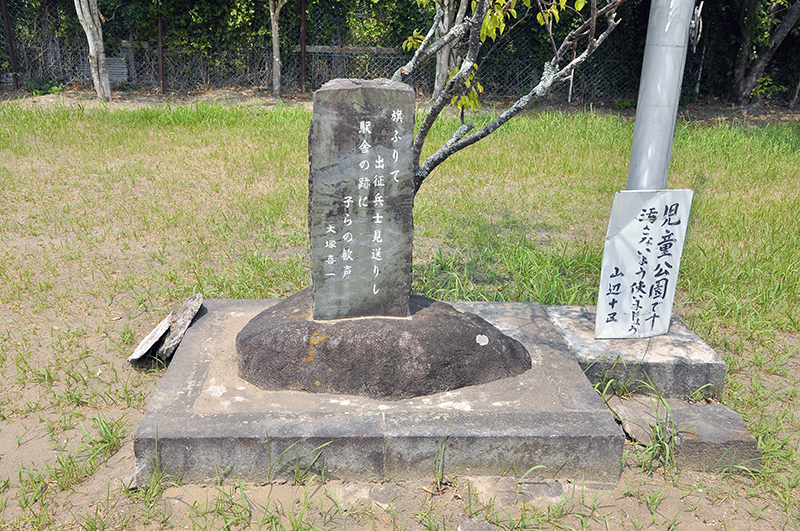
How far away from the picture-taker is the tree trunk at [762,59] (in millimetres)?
10266

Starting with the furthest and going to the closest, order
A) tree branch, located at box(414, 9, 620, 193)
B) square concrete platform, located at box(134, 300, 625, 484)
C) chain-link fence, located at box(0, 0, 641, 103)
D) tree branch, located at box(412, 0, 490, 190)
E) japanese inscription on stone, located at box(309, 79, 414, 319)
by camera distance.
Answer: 1. chain-link fence, located at box(0, 0, 641, 103)
2. tree branch, located at box(414, 9, 620, 193)
3. tree branch, located at box(412, 0, 490, 190)
4. japanese inscription on stone, located at box(309, 79, 414, 319)
5. square concrete platform, located at box(134, 300, 625, 484)

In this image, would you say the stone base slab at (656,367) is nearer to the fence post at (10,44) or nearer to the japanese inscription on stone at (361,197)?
the japanese inscription on stone at (361,197)

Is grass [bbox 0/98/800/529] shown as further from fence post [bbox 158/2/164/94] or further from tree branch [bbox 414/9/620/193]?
fence post [bbox 158/2/164/94]

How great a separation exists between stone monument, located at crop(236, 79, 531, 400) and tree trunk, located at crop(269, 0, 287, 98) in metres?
8.78

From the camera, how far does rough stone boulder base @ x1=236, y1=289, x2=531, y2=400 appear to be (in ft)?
9.78

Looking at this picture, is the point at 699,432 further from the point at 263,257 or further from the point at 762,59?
the point at 762,59

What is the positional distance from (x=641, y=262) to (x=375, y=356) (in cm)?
155

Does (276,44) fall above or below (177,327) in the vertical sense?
above

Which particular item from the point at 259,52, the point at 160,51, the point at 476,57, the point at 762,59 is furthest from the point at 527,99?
the point at 160,51

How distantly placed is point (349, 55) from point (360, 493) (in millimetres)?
10472

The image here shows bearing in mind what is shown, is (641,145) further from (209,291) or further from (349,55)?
(349,55)

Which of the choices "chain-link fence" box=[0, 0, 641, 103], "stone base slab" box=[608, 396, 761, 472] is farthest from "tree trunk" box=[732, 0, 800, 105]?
"stone base slab" box=[608, 396, 761, 472]

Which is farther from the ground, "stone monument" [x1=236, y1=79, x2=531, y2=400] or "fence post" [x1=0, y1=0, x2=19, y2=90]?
"fence post" [x1=0, y1=0, x2=19, y2=90]

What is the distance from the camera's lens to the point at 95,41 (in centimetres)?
1026
